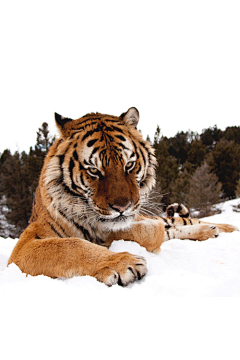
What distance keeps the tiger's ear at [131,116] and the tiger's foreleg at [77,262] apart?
63.3 inches

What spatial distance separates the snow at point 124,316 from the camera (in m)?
1.01

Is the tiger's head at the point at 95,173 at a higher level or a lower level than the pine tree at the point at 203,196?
higher

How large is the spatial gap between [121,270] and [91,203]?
79cm

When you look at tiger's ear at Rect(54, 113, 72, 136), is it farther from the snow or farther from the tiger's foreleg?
the snow

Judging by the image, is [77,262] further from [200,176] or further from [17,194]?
[17,194]

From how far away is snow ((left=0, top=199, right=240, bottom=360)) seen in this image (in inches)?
39.8

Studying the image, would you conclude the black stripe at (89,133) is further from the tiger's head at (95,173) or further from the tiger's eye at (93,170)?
the tiger's eye at (93,170)

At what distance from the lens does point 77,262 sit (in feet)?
5.86

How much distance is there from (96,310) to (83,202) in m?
1.24

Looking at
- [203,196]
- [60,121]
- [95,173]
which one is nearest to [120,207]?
[95,173]

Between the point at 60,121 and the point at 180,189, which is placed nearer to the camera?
the point at 60,121

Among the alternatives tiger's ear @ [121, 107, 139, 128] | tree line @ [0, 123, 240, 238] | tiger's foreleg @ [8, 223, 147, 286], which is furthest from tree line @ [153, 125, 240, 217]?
tiger's foreleg @ [8, 223, 147, 286]

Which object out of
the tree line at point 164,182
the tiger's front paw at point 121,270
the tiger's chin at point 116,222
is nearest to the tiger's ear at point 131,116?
the tiger's chin at point 116,222

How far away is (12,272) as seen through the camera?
1.97m
